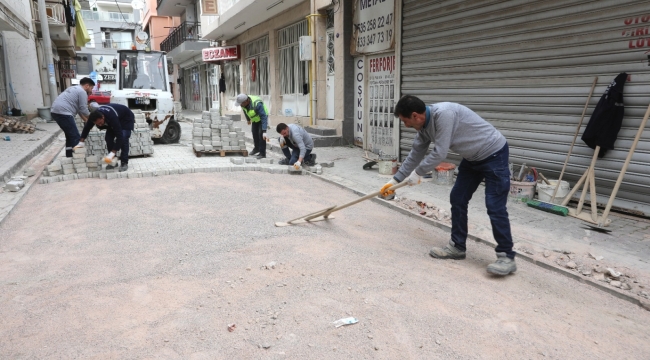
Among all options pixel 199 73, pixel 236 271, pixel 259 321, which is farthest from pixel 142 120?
pixel 199 73

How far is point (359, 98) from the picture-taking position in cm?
1113

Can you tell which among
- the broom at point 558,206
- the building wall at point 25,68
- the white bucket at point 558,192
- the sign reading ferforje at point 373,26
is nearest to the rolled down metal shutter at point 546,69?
the broom at point 558,206

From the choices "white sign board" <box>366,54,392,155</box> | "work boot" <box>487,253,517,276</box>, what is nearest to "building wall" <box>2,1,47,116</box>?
"white sign board" <box>366,54,392,155</box>

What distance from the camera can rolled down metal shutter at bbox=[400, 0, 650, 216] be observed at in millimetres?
5000

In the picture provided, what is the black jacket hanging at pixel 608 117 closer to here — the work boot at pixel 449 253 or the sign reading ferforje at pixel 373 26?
the work boot at pixel 449 253

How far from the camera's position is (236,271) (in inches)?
142

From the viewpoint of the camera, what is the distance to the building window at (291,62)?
1430 cm

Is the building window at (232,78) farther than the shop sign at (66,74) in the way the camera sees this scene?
No

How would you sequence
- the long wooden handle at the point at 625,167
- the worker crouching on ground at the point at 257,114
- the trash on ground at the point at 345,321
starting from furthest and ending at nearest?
1. the worker crouching on ground at the point at 257,114
2. the long wooden handle at the point at 625,167
3. the trash on ground at the point at 345,321

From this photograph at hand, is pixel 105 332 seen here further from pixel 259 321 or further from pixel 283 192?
pixel 283 192

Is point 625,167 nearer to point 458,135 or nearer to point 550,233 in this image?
point 550,233

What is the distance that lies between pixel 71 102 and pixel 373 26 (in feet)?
21.2

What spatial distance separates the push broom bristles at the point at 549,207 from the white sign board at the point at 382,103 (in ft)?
12.9

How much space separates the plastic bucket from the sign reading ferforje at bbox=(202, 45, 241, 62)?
54.6 ft
